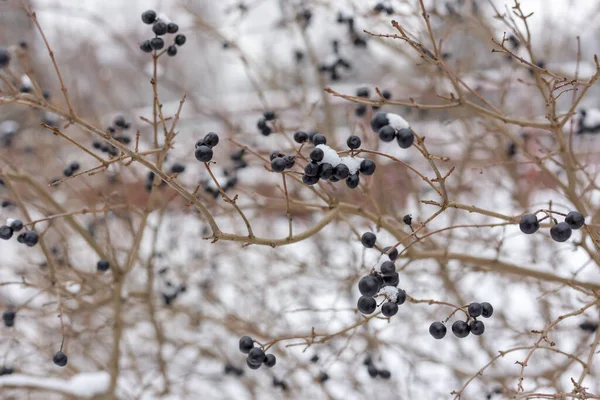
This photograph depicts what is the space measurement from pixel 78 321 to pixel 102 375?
10.9 ft

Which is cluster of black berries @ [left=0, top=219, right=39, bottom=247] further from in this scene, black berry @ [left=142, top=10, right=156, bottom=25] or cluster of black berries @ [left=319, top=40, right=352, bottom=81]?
cluster of black berries @ [left=319, top=40, right=352, bottom=81]

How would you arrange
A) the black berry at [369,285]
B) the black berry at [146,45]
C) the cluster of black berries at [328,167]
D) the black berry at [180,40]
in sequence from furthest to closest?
1. the black berry at [180,40]
2. the black berry at [146,45]
3. the cluster of black berries at [328,167]
4. the black berry at [369,285]

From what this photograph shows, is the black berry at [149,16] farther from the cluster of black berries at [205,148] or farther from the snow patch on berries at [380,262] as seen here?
the snow patch on berries at [380,262]

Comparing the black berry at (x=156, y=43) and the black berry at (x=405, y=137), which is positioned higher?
the black berry at (x=156, y=43)

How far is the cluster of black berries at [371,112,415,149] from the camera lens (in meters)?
1.80

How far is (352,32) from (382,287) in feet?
9.90

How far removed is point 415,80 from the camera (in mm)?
6508

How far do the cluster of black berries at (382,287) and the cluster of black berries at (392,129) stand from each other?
0.39 m

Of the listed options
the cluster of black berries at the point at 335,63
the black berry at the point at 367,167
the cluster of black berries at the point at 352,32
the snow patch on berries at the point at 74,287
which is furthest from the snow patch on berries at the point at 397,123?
the cluster of black berries at the point at 335,63

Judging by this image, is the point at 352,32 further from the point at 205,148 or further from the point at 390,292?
the point at 390,292

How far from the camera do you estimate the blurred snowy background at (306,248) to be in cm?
338

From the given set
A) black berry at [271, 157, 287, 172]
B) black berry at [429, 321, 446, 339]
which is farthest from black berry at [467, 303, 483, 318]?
black berry at [271, 157, 287, 172]

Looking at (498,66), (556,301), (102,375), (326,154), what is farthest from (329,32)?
(326,154)

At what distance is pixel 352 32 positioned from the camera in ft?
14.3
